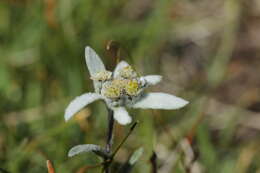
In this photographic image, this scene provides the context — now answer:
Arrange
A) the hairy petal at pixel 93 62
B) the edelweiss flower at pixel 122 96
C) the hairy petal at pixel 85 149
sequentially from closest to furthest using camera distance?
the hairy petal at pixel 85 149
the edelweiss flower at pixel 122 96
the hairy petal at pixel 93 62

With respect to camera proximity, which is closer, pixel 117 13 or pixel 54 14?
pixel 54 14

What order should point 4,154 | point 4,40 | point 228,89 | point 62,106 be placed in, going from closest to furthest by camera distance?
1. point 4,154
2. point 62,106
3. point 4,40
4. point 228,89

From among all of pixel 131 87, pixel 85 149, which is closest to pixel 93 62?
pixel 131 87

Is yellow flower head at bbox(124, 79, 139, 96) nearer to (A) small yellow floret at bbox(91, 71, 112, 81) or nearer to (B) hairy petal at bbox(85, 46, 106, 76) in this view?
(A) small yellow floret at bbox(91, 71, 112, 81)

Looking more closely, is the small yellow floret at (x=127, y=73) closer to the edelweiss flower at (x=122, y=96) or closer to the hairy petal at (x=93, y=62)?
the edelweiss flower at (x=122, y=96)

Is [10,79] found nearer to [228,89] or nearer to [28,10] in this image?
[28,10]

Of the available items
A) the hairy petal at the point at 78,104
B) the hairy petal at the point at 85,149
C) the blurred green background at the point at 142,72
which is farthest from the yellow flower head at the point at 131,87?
the blurred green background at the point at 142,72

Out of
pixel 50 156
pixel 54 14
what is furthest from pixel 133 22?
pixel 50 156
